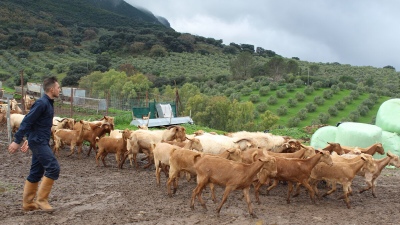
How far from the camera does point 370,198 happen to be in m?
10.5

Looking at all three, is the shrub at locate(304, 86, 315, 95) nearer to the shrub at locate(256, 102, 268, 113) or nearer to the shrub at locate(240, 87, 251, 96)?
the shrub at locate(240, 87, 251, 96)

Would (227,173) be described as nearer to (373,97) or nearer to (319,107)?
(319,107)

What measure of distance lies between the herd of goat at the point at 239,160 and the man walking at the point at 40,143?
284 centimetres

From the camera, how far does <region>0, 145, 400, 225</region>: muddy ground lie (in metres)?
7.66

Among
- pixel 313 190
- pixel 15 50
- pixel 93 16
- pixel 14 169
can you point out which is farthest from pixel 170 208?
pixel 93 16

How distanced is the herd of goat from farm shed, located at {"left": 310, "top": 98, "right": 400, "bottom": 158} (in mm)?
3221

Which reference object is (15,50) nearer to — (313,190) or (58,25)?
(58,25)

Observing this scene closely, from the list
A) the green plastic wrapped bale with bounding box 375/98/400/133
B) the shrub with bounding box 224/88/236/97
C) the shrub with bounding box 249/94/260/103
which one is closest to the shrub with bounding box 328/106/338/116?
the shrub with bounding box 249/94/260/103

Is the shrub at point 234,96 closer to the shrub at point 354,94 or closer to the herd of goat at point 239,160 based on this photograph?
the shrub at point 354,94

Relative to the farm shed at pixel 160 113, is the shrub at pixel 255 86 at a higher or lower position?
higher

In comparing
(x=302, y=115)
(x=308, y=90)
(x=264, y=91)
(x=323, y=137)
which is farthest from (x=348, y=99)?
(x=323, y=137)

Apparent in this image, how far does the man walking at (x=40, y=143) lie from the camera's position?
729cm

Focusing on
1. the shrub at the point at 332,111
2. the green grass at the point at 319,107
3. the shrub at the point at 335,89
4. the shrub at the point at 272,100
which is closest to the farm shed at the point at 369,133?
the green grass at the point at 319,107

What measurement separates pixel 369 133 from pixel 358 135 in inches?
16.9
